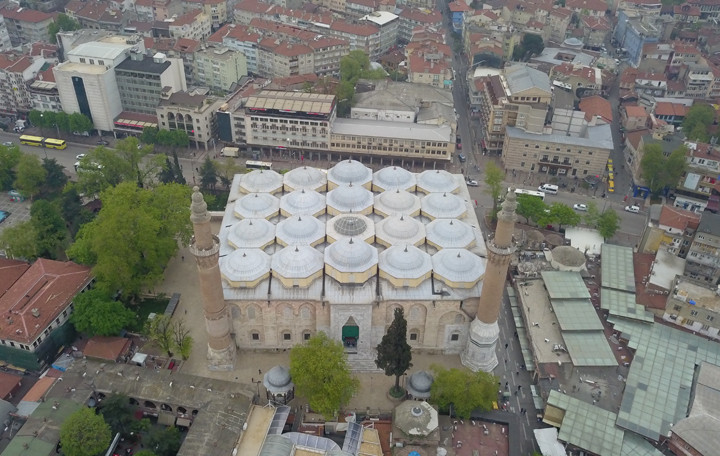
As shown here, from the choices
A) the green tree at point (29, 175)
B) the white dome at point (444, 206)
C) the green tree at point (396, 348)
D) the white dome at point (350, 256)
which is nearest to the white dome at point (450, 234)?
the white dome at point (444, 206)

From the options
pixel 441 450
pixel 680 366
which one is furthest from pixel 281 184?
pixel 680 366

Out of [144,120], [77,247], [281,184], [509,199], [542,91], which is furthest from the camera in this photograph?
[144,120]

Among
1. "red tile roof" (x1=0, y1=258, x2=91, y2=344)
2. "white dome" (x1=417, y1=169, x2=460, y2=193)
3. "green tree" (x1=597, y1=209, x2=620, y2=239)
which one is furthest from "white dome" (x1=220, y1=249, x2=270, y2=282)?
"green tree" (x1=597, y1=209, x2=620, y2=239)

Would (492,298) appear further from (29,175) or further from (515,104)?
(29,175)

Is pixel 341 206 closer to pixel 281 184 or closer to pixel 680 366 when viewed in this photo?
pixel 281 184

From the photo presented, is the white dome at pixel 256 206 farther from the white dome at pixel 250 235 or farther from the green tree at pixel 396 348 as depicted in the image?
the green tree at pixel 396 348

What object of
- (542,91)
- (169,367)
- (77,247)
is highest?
(542,91)

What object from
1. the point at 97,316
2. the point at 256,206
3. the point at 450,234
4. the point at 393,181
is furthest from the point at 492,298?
the point at 97,316
